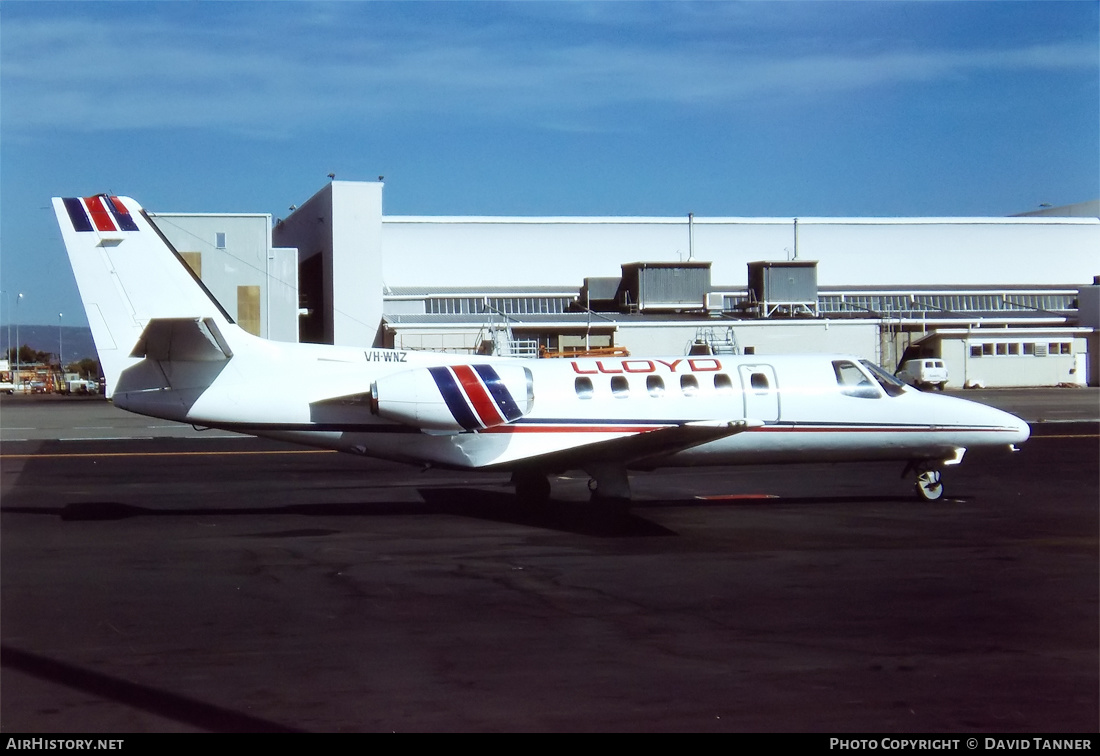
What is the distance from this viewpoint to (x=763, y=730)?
6.20 m

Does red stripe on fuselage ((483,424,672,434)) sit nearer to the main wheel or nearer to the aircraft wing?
the aircraft wing

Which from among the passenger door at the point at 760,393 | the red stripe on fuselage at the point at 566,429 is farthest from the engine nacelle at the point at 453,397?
the passenger door at the point at 760,393

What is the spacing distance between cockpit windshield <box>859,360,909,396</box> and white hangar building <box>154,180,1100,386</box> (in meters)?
31.4

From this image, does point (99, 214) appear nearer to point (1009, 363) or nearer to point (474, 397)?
point (474, 397)

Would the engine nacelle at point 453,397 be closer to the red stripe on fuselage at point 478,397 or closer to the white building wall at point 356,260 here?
the red stripe on fuselage at point 478,397

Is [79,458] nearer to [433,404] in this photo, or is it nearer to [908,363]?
[433,404]

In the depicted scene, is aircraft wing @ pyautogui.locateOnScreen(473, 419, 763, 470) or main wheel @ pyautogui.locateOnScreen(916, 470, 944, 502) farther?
main wheel @ pyautogui.locateOnScreen(916, 470, 944, 502)

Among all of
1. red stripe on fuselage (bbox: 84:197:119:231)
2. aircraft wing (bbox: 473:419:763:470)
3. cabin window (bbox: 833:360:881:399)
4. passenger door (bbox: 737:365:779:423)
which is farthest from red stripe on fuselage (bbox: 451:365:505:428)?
cabin window (bbox: 833:360:881:399)

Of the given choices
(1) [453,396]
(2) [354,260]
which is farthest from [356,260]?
(1) [453,396]

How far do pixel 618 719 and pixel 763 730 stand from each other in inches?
→ 32.7

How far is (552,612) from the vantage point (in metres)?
9.20

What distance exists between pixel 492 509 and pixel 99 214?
21.9 feet

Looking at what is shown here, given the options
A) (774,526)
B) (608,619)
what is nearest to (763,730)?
(608,619)

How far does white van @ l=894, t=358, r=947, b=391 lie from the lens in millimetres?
50812
